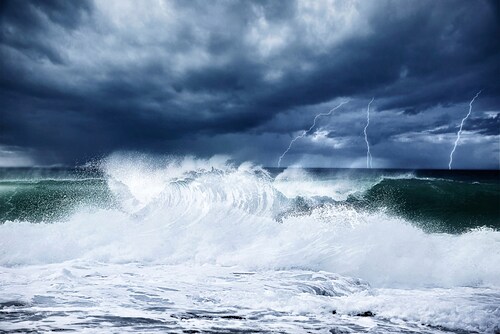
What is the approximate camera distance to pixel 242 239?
10.8 m

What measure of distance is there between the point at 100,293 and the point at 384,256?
21.9 ft

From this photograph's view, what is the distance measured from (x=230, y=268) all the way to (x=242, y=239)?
5.96 feet

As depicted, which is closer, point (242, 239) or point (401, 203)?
point (242, 239)

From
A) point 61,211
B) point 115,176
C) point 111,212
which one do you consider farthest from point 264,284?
point 61,211

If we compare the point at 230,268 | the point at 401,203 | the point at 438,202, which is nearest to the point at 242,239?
the point at 230,268

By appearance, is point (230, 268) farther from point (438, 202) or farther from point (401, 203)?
point (438, 202)

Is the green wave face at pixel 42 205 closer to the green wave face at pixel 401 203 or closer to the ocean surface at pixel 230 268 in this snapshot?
the green wave face at pixel 401 203

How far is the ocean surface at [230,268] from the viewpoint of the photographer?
18.2ft

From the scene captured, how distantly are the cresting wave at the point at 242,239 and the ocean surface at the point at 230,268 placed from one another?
0.04 m

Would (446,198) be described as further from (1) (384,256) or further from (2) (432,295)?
(2) (432,295)

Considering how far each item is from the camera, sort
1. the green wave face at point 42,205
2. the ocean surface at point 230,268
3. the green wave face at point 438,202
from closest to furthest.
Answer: the ocean surface at point 230,268 → the green wave face at point 438,202 → the green wave face at point 42,205

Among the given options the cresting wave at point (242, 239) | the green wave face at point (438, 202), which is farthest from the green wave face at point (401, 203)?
the cresting wave at point (242, 239)

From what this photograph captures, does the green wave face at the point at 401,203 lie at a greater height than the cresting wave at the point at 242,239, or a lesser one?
greater

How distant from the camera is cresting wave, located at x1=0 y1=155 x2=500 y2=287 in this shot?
888cm
